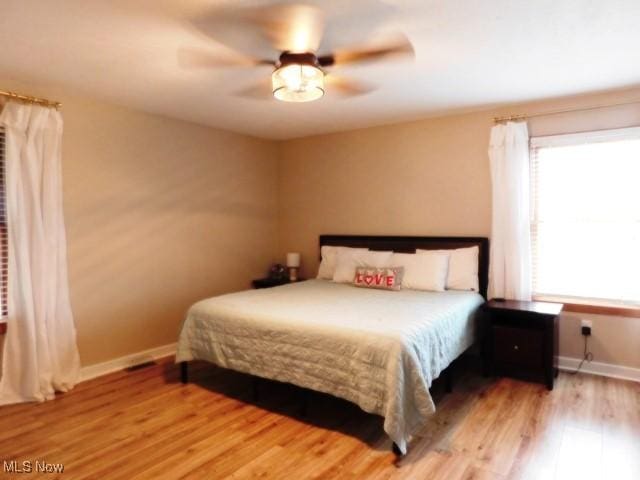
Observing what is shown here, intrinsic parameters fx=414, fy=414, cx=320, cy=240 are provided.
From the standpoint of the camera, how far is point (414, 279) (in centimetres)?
383

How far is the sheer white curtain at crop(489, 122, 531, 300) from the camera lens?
3.59 meters

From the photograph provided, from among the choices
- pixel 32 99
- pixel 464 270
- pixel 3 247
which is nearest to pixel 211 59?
pixel 32 99

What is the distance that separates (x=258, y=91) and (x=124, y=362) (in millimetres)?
2662

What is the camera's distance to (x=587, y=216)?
346 centimetres

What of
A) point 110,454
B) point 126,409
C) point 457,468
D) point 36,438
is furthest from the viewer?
point 126,409

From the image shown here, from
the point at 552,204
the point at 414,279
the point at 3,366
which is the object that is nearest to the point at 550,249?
the point at 552,204

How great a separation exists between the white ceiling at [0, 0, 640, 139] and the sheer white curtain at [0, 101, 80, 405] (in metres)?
0.41

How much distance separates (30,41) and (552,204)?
398 centimetres

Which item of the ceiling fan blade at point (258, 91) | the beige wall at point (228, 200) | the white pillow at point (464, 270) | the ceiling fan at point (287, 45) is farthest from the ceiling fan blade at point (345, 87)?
the white pillow at point (464, 270)

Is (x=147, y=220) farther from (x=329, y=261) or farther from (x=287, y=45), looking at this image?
(x=287, y=45)

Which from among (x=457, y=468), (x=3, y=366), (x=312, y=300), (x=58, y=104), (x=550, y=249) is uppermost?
(x=58, y=104)

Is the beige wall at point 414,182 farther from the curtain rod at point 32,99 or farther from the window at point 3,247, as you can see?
the window at point 3,247

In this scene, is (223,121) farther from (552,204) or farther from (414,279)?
(552,204)

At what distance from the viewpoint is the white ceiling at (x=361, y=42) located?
6.68ft
